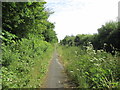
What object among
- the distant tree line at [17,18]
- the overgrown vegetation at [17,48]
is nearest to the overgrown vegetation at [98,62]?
the overgrown vegetation at [17,48]

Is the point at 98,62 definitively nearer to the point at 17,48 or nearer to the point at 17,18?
the point at 17,48

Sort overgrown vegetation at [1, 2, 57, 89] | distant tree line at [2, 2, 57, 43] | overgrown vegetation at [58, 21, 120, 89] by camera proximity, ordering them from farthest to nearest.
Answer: distant tree line at [2, 2, 57, 43] → overgrown vegetation at [1, 2, 57, 89] → overgrown vegetation at [58, 21, 120, 89]

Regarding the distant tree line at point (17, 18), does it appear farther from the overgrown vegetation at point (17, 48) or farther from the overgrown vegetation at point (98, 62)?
the overgrown vegetation at point (98, 62)

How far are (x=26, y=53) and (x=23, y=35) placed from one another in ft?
4.49

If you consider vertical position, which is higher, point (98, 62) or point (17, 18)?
point (17, 18)

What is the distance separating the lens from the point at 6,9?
626cm

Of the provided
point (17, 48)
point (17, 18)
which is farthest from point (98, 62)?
point (17, 18)

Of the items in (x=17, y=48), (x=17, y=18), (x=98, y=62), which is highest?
(x=17, y=18)

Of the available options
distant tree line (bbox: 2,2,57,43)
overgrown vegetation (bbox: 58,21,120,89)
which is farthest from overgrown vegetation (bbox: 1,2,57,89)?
overgrown vegetation (bbox: 58,21,120,89)

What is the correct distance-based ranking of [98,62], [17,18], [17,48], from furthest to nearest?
[17,48], [17,18], [98,62]

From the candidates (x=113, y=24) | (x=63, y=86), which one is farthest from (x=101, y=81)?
(x=113, y=24)

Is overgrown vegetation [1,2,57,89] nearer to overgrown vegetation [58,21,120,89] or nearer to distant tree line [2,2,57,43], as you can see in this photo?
distant tree line [2,2,57,43]

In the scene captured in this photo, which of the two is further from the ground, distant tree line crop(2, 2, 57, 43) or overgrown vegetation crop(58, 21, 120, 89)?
distant tree line crop(2, 2, 57, 43)

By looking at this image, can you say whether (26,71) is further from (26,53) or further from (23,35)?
(23,35)
